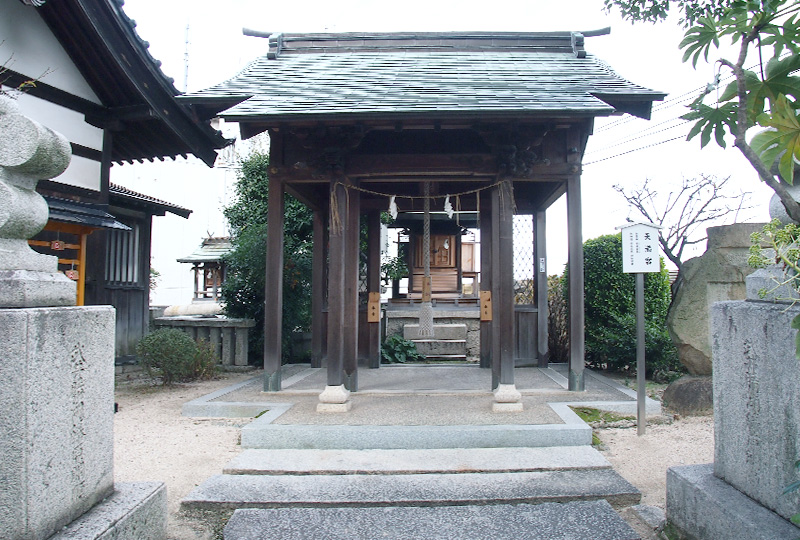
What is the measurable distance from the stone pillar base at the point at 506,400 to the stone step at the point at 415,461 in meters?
0.82

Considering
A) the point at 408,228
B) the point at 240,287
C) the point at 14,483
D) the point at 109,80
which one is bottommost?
the point at 14,483

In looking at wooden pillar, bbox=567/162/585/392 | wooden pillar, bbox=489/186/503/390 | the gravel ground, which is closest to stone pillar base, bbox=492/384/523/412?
wooden pillar, bbox=489/186/503/390

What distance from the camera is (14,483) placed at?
2.07m

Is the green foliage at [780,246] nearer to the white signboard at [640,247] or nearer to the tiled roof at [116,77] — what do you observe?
the white signboard at [640,247]

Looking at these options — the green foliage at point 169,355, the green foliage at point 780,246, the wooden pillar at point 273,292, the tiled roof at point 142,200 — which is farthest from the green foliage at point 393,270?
the green foliage at point 780,246

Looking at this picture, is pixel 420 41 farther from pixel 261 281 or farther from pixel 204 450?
pixel 204 450

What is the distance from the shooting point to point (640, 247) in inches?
215

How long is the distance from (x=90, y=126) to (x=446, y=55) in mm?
5505

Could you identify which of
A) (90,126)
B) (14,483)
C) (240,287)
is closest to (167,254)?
(240,287)

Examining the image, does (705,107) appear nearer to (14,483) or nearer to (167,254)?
(14,483)

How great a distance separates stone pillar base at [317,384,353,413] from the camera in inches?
214

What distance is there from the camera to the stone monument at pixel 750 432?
2.29 meters

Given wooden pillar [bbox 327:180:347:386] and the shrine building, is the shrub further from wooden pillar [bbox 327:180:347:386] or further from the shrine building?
wooden pillar [bbox 327:180:347:386]

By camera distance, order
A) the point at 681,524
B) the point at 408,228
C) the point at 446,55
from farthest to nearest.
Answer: the point at 408,228 < the point at 446,55 < the point at 681,524
